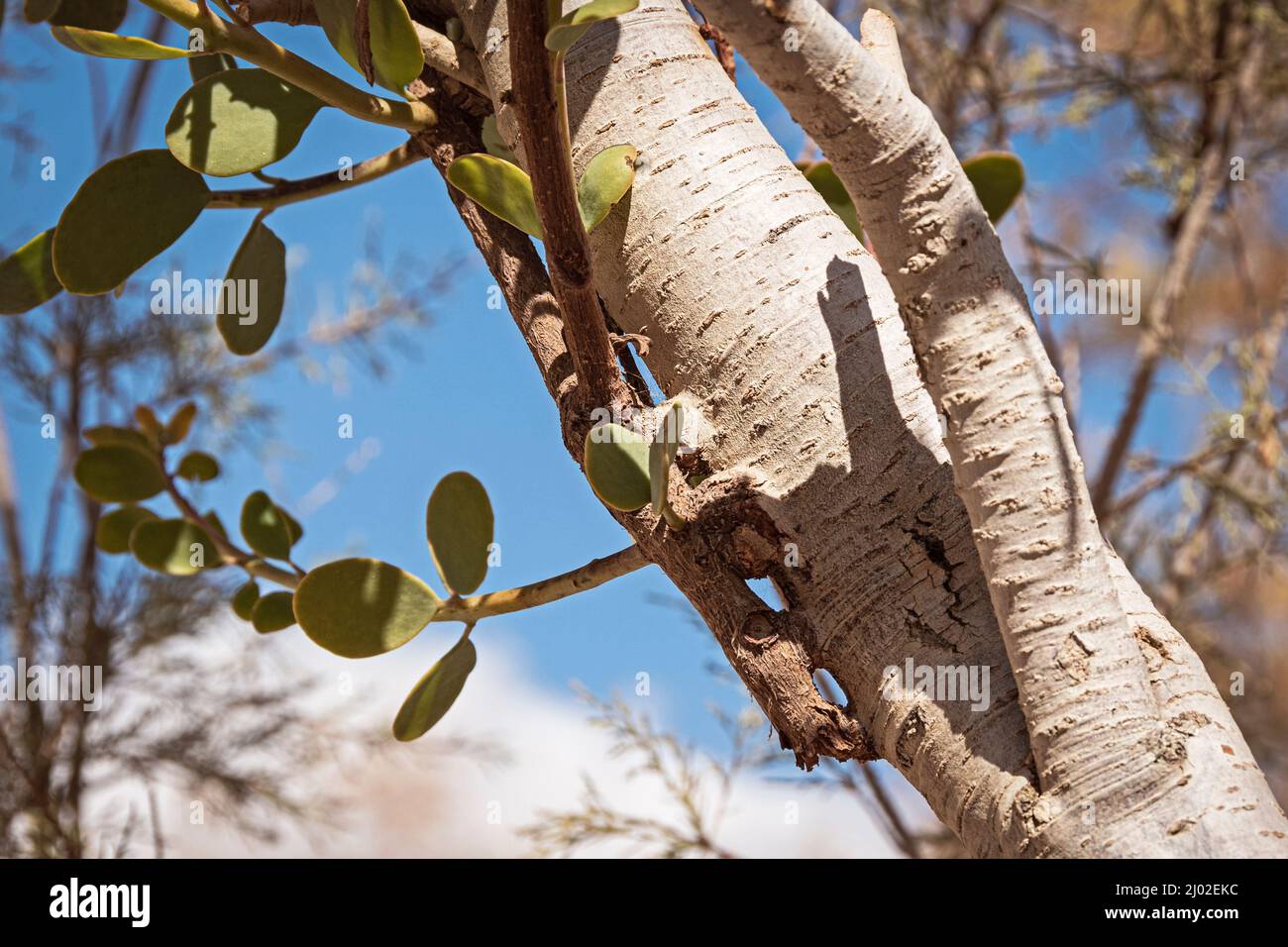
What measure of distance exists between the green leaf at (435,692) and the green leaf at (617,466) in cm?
11

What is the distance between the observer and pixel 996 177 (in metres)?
0.43

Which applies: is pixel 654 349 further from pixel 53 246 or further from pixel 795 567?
pixel 53 246

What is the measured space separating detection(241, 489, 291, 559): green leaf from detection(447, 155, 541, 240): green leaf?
0.25 metres

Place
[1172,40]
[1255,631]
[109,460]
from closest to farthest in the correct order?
[109,460], [1172,40], [1255,631]

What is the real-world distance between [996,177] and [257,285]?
32 cm

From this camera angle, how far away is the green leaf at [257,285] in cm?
46

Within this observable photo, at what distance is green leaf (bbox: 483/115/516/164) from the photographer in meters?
0.39

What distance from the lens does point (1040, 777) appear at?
0.28 meters

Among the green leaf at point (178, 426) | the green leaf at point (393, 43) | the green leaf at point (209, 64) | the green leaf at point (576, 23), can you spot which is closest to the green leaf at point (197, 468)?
the green leaf at point (178, 426)

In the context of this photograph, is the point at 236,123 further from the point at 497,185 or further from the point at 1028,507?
the point at 1028,507

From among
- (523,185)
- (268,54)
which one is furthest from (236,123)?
(523,185)

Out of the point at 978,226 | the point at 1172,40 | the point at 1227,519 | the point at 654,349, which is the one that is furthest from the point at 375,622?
the point at 1172,40
